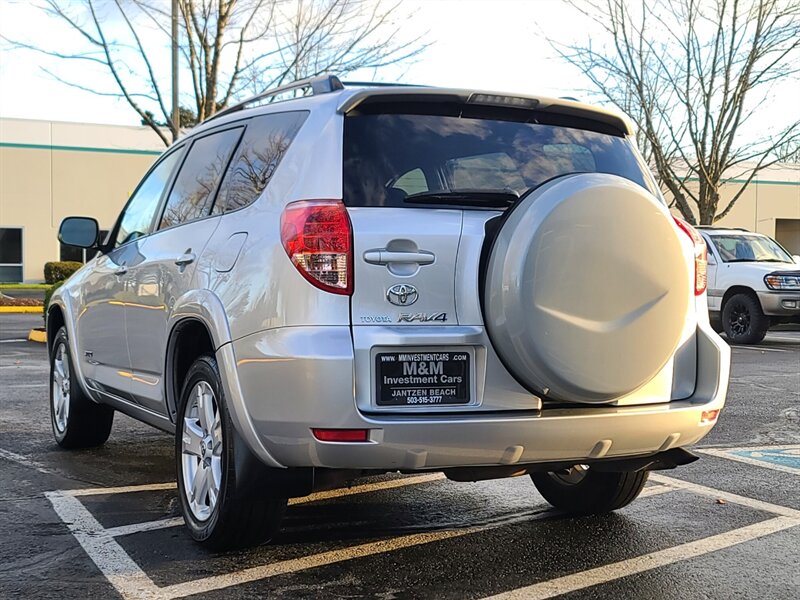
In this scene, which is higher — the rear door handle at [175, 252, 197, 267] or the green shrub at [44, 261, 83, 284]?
the rear door handle at [175, 252, 197, 267]

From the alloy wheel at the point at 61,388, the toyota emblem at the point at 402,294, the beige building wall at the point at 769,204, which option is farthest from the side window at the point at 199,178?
the beige building wall at the point at 769,204

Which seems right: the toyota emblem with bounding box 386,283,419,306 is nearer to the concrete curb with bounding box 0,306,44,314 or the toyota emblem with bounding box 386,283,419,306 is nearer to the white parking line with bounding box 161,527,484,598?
the white parking line with bounding box 161,527,484,598

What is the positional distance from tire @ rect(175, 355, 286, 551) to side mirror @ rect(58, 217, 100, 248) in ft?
6.91

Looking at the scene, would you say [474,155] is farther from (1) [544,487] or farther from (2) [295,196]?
(1) [544,487]

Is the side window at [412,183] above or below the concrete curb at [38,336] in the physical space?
above

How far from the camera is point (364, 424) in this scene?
3.53m

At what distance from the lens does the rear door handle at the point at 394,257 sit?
3609 millimetres

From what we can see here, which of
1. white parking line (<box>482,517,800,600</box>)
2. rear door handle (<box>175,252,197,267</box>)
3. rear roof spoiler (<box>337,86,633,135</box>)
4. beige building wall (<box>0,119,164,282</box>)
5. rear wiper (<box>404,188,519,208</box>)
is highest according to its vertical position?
beige building wall (<box>0,119,164,282</box>)

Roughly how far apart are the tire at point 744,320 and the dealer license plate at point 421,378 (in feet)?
41.8

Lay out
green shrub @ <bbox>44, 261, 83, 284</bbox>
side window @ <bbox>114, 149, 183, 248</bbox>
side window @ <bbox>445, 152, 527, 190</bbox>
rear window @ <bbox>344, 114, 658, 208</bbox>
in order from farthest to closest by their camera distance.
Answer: green shrub @ <bbox>44, 261, 83, 284</bbox>
side window @ <bbox>114, 149, 183, 248</bbox>
side window @ <bbox>445, 152, 527, 190</bbox>
rear window @ <bbox>344, 114, 658, 208</bbox>

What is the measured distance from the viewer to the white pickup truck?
49.6 feet

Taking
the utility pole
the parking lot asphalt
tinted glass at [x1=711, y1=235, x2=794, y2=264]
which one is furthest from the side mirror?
tinted glass at [x1=711, y1=235, x2=794, y2=264]

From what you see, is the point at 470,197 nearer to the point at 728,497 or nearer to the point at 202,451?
the point at 202,451

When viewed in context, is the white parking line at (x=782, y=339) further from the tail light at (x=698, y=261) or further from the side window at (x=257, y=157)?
the side window at (x=257, y=157)
